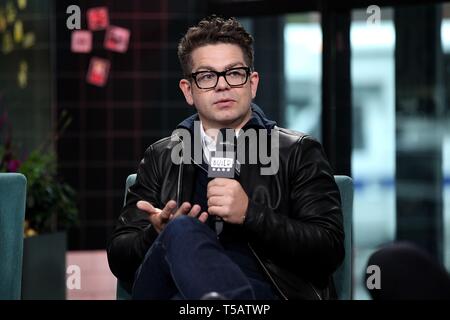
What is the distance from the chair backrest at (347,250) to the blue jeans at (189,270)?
31 centimetres

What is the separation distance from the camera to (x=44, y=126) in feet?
21.5

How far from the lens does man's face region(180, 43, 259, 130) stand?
2.12 meters

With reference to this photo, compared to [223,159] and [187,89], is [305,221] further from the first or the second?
[187,89]

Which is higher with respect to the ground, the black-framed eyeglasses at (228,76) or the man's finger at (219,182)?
the black-framed eyeglasses at (228,76)

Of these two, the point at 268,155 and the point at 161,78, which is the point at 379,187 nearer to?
the point at 161,78

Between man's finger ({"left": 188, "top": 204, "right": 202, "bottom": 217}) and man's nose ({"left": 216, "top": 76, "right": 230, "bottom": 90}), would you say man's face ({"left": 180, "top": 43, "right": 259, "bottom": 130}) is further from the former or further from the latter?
man's finger ({"left": 188, "top": 204, "right": 202, "bottom": 217})

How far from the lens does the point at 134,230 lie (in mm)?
2127

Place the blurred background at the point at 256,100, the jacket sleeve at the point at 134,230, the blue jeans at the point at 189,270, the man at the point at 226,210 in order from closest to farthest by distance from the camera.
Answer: the blue jeans at the point at 189,270 → the man at the point at 226,210 → the jacket sleeve at the point at 134,230 → the blurred background at the point at 256,100

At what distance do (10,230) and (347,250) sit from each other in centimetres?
89

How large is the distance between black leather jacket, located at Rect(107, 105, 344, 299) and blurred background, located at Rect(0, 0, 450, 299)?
1.75 meters

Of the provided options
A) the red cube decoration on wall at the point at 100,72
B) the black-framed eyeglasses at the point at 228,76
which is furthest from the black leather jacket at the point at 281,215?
the red cube decoration on wall at the point at 100,72

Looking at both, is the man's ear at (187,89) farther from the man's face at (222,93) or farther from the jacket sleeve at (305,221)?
the jacket sleeve at (305,221)

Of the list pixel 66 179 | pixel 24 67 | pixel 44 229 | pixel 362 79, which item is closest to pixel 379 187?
pixel 362 79

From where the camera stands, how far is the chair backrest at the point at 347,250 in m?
2.20
